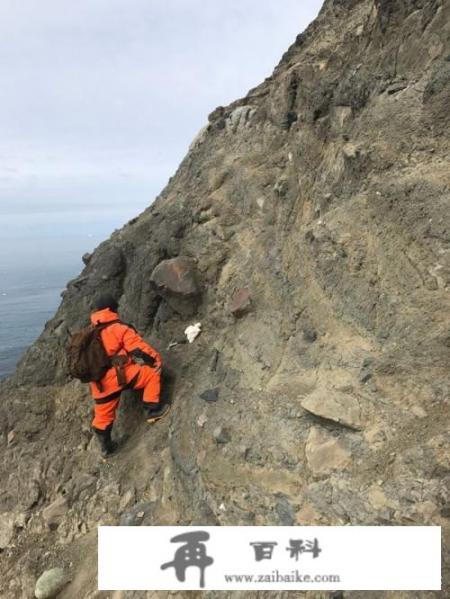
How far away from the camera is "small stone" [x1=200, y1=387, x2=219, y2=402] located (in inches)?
251

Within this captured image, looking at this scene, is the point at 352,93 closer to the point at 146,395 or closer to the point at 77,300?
the point at 146,395

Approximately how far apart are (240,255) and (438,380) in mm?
4332

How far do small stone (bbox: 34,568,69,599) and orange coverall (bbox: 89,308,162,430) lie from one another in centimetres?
215

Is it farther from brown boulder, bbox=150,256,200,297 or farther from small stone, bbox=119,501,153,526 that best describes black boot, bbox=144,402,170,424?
brown boulder, bbox=150,256,200,297

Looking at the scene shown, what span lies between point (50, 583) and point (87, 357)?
3.15 metres

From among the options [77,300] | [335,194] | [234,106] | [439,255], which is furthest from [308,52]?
[77,300]

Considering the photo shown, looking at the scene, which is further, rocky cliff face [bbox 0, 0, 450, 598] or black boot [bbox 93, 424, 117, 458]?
black boot [bbox 93, 424, 117, 458]

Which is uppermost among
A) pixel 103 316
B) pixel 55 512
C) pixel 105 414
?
pixel 103 316

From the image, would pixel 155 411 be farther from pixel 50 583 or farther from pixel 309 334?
pixel 309 334

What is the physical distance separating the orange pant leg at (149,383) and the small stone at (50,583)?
106 inches

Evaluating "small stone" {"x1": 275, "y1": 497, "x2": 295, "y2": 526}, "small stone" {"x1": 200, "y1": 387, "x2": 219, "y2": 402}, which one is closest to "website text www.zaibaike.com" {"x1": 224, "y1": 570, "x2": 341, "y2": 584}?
"small stone" {"x1": 275, "y1": 497, "x2": 295, "y2": 526}

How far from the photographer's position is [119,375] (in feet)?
23.3

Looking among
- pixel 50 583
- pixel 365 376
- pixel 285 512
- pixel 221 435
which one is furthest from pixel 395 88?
pixel 50 583

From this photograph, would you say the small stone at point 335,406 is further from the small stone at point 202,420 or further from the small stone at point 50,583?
the small stone at point 50,583
